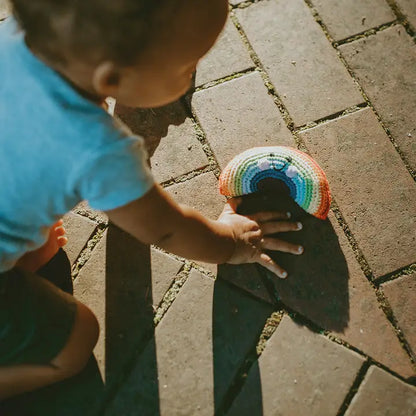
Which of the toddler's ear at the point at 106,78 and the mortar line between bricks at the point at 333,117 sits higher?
the toddler's ear at the point at 106,78

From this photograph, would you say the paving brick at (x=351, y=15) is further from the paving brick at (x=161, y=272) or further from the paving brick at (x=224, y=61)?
the paving brick at (x=161, y=272)

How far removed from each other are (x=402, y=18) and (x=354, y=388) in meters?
1.58

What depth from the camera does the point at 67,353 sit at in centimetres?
123

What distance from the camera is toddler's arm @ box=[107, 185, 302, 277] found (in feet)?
3.26


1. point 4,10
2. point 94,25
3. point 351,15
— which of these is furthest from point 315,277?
point 4,10

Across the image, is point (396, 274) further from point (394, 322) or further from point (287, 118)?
point (287, 118)

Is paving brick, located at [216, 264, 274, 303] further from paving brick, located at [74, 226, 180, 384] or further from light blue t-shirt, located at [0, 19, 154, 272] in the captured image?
light blue t-shirt, located at [0, 19, 154, 272]

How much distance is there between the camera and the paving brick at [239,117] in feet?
5.53

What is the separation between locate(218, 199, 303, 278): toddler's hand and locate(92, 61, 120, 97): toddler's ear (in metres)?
0.64

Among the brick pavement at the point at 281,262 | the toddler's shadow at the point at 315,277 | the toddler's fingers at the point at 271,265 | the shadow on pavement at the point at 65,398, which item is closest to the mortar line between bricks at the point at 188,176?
the brick pavement at the point at 281,262

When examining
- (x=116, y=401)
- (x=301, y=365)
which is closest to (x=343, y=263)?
(x=301, y=365)

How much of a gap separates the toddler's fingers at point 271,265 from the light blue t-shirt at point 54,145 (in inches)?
24.5

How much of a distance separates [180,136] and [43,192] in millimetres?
840

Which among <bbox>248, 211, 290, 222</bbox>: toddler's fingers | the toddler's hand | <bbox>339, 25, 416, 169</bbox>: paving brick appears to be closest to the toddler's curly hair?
the toddler's hand
